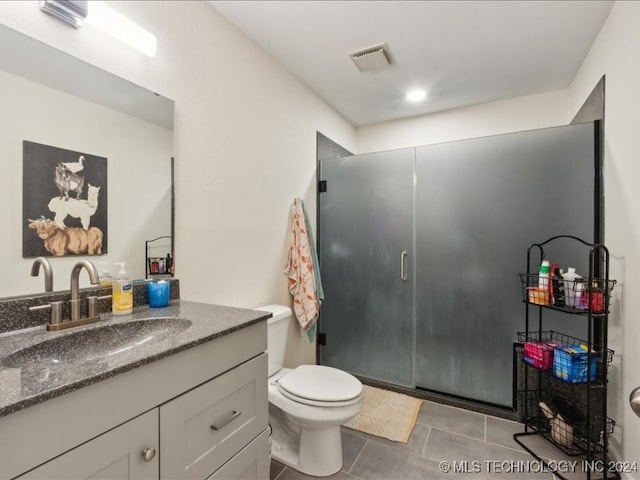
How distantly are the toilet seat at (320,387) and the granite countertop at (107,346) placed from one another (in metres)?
0.60

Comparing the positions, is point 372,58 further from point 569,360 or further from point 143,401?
point 143,401

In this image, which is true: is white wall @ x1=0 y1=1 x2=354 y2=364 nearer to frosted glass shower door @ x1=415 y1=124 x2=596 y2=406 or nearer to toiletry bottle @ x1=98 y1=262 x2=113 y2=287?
toiletry bottle @ x1=98 y1=262 x2=113 y2=287

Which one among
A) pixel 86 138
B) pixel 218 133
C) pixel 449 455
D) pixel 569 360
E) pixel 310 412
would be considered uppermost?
pixel 218 133

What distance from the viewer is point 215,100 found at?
1.70 m

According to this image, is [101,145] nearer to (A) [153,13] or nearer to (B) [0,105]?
(B) [0,105]

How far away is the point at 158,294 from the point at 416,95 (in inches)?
95.6

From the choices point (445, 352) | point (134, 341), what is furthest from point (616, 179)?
point (134, 341)

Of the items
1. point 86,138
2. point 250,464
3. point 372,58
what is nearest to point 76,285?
point 86,138

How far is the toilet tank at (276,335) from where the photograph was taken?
1.83 metres

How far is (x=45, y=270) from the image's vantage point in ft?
3.44

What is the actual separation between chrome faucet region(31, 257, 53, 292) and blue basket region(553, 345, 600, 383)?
222 centimetres

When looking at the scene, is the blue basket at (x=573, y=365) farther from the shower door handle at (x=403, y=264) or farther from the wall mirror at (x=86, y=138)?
the wall mirror at (x=86, y=138)

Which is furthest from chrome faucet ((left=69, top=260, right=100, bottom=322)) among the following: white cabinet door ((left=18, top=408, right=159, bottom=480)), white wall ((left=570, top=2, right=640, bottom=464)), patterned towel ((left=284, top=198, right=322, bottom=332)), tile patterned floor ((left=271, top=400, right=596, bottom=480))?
white wall ((left=570, top=2, right=640, bottom=464))

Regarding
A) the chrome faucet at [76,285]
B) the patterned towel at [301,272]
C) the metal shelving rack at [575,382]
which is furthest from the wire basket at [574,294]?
the chrome faucet at [76,285]
